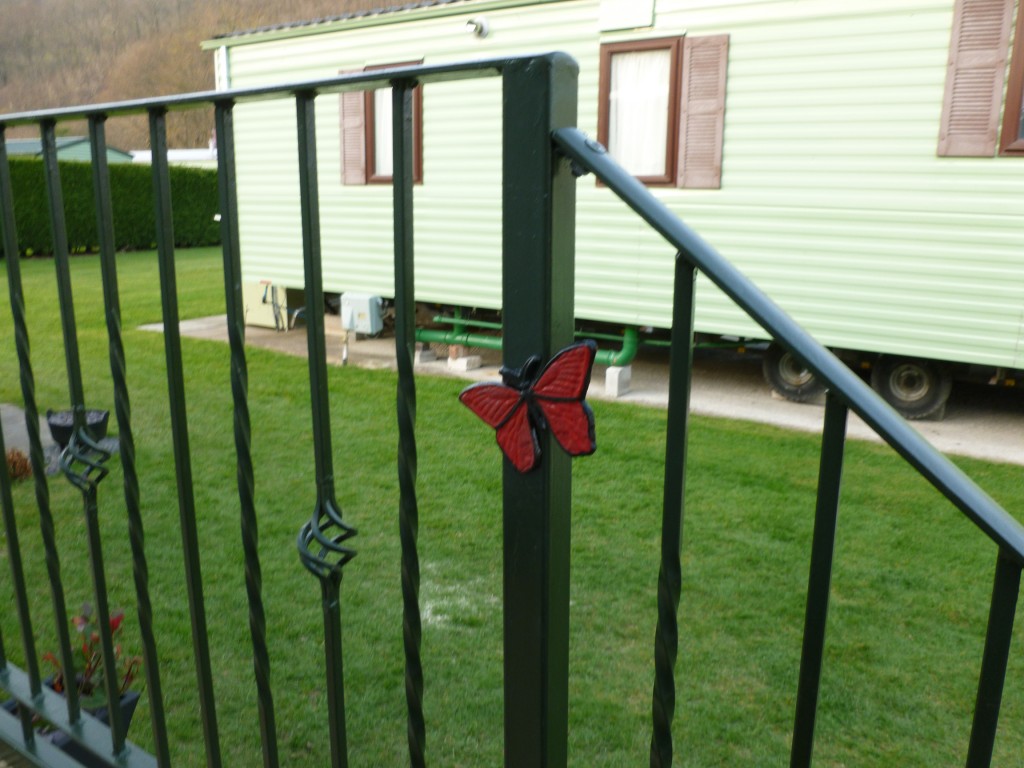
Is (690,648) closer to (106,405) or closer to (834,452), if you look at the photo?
(834,452)

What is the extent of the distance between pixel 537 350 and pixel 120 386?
0.76 meters

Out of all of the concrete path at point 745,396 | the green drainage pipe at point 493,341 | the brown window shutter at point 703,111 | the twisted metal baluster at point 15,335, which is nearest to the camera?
the twisted metal baluster at point 15,335

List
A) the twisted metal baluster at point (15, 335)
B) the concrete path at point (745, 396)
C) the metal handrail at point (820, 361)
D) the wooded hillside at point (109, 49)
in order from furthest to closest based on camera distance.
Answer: the wooded hillside at point (109, 49) < the concrete path at point (745, 396) < the twisted metal baluster at point (15, 335) < the metal handrail at point (820, 361)

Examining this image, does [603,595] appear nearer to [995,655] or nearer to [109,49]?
[995,655]

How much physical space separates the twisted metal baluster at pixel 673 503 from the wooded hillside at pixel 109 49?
44.9 metres

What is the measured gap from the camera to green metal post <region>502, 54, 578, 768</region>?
858 mm

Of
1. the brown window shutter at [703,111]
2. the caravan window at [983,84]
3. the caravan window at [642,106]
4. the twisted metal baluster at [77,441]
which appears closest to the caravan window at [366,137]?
the caravan window at [642,106]

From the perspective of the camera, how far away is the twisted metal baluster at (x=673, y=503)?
84 cm

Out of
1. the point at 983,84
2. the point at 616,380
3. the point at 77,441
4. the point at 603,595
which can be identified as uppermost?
the point at 983,84

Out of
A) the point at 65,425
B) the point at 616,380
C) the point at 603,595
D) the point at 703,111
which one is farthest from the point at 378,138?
the point at 603,595

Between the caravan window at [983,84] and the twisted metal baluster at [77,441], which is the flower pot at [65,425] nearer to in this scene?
the twisted metal baluster at [77,441]

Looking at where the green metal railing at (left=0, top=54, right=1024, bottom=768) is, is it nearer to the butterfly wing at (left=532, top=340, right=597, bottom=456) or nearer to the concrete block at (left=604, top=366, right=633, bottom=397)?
the butterfly wing at (left=532, top=340, right=597, bottom=456)

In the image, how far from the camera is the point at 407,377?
1.02 meters

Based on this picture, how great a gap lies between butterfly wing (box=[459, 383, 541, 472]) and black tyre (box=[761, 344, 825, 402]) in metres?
6.04
